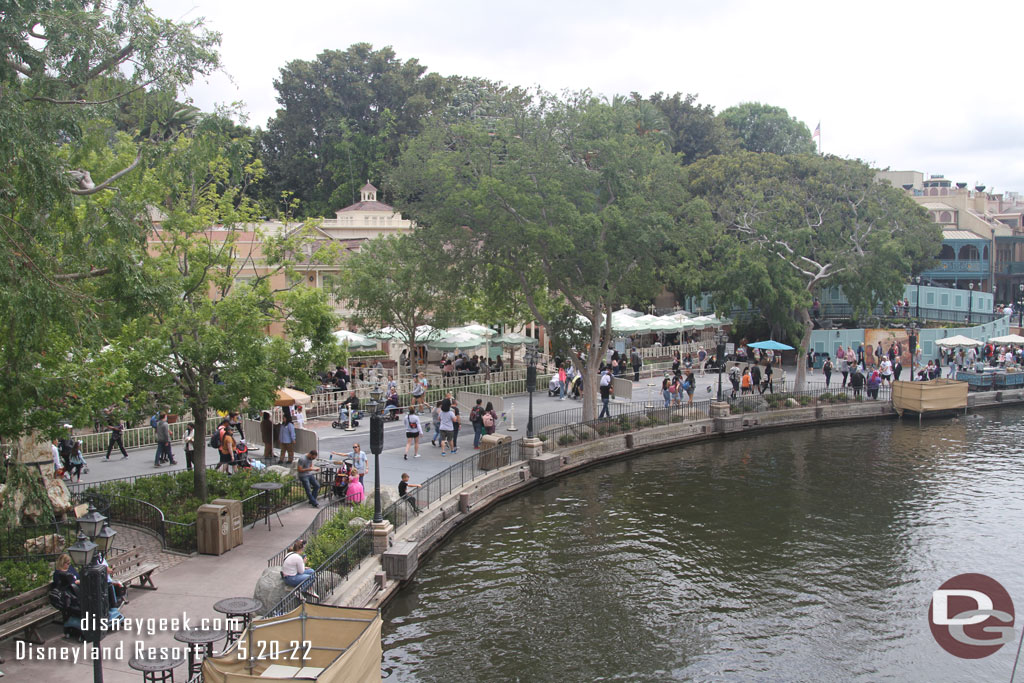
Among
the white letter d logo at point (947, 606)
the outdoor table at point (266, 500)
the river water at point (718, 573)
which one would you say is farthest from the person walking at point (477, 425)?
the white letter d logo at point (947, 606)

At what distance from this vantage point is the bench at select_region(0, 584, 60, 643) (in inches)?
469

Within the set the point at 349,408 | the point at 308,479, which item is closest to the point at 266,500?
the point at 308,479

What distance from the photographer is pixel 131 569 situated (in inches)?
563

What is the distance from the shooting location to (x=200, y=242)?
18.9 m

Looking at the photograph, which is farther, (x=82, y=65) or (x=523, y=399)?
(x=523, y=399)

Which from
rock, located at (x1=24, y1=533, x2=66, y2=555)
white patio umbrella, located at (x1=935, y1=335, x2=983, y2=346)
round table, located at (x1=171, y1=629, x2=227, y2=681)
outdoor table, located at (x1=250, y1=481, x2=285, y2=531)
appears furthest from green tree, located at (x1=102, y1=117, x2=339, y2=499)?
white patio umbrella, located at (x1=935, y1=335, x2=983, y2=346)

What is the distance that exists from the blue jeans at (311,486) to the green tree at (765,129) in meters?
76.4

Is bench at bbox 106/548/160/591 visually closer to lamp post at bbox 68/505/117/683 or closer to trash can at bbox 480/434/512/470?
lamp post at bbox 68/505/117/683

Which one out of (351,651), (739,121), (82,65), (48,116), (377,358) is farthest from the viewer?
(739,121)

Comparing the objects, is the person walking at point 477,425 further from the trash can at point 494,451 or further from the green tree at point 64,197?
the green tree at point 64,197

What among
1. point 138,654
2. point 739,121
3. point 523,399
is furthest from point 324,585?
point 739,121

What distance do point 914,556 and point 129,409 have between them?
1732 cm

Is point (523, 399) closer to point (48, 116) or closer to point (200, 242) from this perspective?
point (200, 242)

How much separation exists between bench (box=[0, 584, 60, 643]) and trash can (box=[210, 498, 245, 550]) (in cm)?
393
